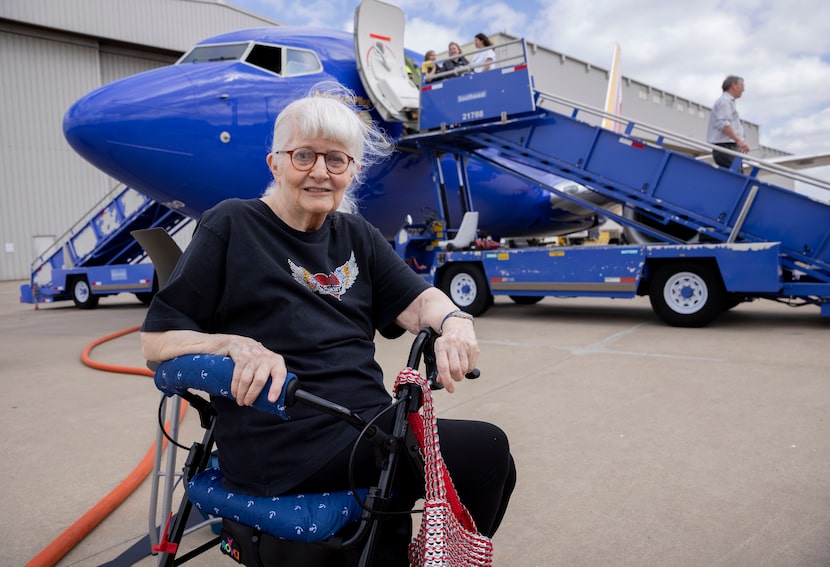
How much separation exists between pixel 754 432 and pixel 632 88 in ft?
111

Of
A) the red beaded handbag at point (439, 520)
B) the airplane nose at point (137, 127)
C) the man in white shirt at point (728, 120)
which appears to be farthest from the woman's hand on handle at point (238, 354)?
the man in white shirt at point (728, 120)

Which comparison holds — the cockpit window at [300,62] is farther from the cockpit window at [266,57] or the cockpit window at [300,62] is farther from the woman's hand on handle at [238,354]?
the woman's hand on handle at [238,354]

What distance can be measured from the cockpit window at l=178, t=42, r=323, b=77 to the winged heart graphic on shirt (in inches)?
230

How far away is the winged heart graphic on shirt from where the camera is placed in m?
1.47

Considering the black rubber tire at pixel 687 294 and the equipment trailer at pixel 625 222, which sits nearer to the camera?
the equipment trailer at pixel 625 222

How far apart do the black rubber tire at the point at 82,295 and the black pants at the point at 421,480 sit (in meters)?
12.0

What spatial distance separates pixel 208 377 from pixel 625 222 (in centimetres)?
716

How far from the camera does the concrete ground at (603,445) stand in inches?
78.8

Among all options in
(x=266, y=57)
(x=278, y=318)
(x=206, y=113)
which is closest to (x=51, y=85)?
(x=266, y=57)

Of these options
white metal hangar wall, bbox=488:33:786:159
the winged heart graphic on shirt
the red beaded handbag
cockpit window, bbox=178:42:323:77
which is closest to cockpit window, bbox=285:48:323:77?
cockpit window, bbox=178:42:323:77

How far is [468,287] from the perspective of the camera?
8000 millimetres

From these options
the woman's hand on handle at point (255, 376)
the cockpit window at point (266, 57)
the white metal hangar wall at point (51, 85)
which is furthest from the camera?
the white metal hangar wall at point (51, 85)

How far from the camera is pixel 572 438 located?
2984mm

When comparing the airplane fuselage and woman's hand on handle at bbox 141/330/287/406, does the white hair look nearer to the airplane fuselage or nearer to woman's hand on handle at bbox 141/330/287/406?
woman's hand on handle at bbox 141/330/287/406
